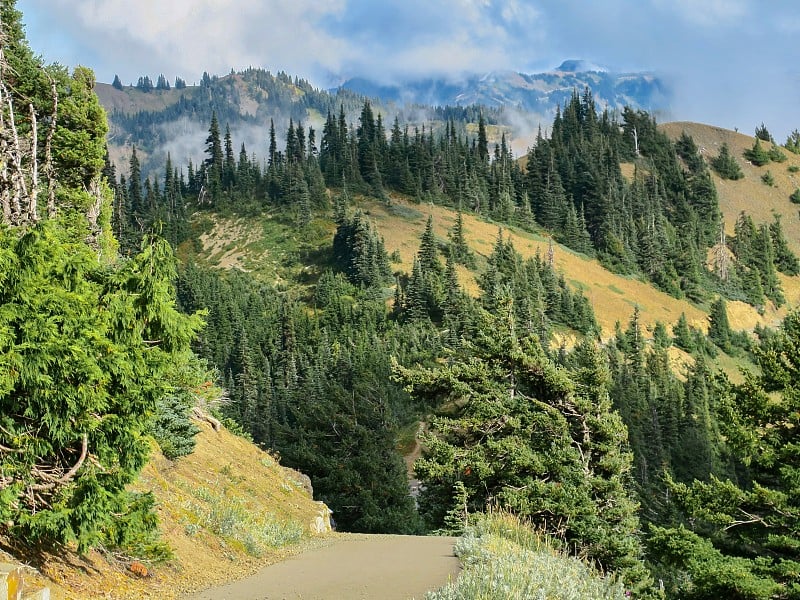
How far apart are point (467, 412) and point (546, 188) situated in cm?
13757

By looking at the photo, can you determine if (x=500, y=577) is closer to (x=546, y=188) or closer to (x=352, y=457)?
(x=352, y=457)

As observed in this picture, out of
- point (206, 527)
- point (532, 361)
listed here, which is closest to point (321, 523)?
point (206, 527)

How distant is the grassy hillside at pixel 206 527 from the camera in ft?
35.2

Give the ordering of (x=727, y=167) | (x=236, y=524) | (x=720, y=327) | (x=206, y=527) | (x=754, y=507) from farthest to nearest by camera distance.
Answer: (x=727, y=167), (x=720, y=327), (x=754, y=507), (x=236, y=524), (x=206, y=527)

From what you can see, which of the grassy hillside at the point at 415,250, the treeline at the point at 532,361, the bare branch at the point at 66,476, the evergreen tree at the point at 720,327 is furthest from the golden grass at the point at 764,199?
the bare branch at the point at 66,476

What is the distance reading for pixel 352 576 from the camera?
503 inches

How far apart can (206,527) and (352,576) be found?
499 cm

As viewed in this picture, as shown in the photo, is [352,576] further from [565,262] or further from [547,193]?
[547,193]

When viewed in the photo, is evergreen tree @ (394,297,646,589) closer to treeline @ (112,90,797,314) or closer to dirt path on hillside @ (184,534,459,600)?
dirt path on hillside @ (184,534,459,600)

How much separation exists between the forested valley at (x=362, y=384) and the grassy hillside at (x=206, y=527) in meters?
0.61

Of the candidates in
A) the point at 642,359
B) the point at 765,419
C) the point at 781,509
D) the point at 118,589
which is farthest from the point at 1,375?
the point at 642,359

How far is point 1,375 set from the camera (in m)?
8.71

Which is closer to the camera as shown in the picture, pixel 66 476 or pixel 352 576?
pixel 66 476

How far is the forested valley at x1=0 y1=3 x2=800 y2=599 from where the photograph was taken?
9.75 metres
